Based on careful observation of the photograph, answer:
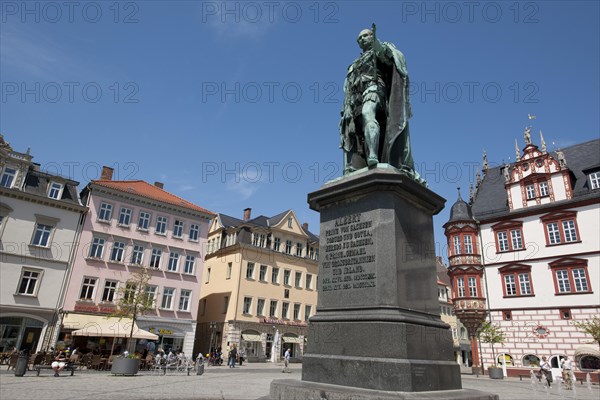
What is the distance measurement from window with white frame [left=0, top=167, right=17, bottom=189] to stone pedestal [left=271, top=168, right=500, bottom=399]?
29010 mm

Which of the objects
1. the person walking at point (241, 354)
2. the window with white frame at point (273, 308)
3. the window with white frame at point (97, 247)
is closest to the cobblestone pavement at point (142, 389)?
the window with white frame at point (97, 247)

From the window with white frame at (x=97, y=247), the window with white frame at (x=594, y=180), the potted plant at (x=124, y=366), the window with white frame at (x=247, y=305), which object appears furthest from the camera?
the window with white frame at (x=247, y=305)

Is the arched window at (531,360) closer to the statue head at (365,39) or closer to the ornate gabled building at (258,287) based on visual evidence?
the ornate gabled building at (258,287)

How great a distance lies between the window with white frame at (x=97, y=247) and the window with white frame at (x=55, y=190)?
13.3 feet

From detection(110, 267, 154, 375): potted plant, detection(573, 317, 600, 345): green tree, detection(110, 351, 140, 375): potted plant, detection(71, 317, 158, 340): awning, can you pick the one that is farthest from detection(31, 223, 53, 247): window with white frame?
detection(573, 317, 600, 345): green tree

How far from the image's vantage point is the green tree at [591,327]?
22828 millimetres

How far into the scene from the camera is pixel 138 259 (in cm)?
3234

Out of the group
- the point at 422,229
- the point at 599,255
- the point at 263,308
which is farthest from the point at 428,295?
the point at 263,308

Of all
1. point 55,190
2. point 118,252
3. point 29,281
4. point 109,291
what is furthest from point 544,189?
point 29,281

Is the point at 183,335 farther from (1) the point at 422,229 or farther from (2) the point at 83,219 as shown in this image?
(1) the point at 422,229

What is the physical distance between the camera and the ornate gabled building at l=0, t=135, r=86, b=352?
26016 millimetres

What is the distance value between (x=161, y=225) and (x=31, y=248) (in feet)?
30.9

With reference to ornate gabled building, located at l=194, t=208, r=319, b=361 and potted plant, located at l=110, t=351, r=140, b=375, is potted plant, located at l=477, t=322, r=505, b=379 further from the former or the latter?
potted plant, located at l=110, t=351, r=140, b=375

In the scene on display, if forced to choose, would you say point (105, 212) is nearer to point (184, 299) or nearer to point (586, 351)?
point (184, 299)
